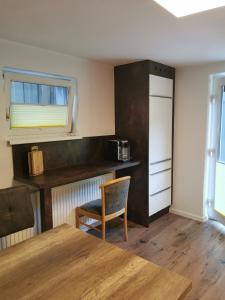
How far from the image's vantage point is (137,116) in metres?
3.11

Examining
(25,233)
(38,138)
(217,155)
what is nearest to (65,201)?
(25,233)

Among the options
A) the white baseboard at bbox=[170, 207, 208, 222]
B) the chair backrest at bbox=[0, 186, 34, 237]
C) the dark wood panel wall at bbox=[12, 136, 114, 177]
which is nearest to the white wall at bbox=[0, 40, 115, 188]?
the dark wood panel wall at bbox=[12, 136, 114, 177]

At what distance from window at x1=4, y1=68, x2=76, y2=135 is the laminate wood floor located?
1561 mm

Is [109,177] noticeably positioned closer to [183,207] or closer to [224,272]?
[183,207]

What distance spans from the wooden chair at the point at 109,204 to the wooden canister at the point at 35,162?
0.67 meters

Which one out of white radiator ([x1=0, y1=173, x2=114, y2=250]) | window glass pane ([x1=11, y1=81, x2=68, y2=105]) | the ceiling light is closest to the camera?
the ceiling light

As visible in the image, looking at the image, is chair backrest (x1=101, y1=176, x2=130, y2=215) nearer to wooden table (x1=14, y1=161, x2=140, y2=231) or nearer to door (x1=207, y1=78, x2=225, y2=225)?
wooden table (x1=14, y1=161, x2=140, y2=231)

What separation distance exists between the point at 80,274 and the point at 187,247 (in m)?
1.98

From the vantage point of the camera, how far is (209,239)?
289cm

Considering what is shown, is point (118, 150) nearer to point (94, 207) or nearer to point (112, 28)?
point (94, 207)

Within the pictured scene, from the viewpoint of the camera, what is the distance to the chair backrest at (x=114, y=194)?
8.00ft

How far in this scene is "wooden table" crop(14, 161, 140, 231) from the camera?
211cm

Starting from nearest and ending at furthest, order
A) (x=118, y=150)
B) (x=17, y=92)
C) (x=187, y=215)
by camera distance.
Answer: (x=17, y=92)
(x=118, y=150)
(x=187, y=215)

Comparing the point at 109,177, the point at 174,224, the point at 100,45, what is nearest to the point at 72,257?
the point at 100,45
